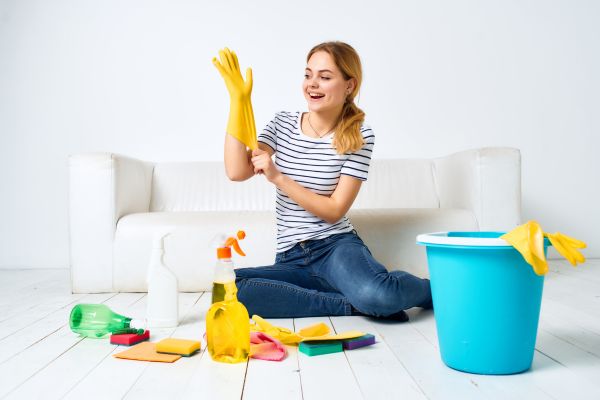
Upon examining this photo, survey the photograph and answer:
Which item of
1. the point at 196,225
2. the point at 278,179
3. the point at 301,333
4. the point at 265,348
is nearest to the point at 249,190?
the point at 196,225

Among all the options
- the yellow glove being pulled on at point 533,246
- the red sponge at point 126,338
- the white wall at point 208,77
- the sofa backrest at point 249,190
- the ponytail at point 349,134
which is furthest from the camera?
the white wall at point 208,77

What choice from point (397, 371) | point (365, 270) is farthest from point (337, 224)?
point (397, 371)

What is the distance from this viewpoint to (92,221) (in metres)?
2.17

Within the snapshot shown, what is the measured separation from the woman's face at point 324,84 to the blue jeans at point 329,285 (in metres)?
0.39

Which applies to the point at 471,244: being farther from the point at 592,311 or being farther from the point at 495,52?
the point at 495,52

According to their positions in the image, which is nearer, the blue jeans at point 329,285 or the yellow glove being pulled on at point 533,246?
the yellow glove being pulled on at point 533,246

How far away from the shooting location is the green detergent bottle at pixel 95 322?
56.9 inches

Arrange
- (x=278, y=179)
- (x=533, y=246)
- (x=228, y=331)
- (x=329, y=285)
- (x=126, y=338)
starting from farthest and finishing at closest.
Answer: (x=329, y=285) < (x=278, y=179) < (x=126, y=338) < (x=228, y=331) < (x=533, y=246)

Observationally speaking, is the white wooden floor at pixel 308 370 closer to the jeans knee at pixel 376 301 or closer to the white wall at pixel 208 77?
the jeans knee at pixel 376 301

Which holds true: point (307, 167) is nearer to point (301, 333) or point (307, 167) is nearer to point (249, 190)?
point (301, 333)

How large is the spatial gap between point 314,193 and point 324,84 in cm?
31

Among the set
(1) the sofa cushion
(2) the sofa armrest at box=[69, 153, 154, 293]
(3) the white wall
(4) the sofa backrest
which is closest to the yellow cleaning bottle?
(1) the sofa cushion

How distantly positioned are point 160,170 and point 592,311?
6.22ft

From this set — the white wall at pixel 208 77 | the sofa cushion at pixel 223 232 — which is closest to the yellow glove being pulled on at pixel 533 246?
the sofa cushion at pixel 223 232
